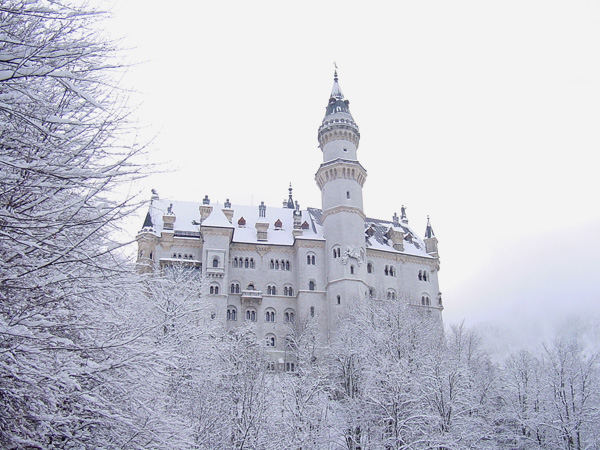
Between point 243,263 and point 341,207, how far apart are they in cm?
1324

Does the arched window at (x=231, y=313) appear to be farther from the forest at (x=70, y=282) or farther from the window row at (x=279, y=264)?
the forest at (x=70, y=282)

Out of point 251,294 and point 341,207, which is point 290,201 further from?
point 251,294

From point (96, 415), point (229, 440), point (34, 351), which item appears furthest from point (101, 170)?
point (229, 440)

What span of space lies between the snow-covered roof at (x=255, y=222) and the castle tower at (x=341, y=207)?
2991 mm

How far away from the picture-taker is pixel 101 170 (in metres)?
8.23

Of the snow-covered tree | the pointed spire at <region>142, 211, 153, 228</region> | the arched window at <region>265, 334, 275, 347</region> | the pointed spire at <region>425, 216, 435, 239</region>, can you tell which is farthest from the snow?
the snow-covered tree

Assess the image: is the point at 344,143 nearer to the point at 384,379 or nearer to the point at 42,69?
the point at 384,379

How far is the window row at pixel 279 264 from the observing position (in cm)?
6710

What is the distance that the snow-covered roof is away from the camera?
217 ft

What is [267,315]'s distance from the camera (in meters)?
64.4

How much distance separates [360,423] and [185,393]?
31.4 ft

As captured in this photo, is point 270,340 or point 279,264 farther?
point 279,264

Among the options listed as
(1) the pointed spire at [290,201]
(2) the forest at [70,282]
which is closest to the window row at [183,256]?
(1) the pointed spire at [290,201]

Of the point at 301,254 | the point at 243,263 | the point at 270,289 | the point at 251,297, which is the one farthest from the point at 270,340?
the point at 301,254
